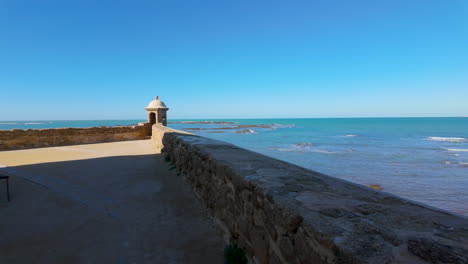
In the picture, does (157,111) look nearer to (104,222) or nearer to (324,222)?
(104,222)

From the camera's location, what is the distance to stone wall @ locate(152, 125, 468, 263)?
3.58ft

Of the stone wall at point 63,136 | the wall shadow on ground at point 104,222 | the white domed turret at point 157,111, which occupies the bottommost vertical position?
the wall shadow on ground at point 104,222

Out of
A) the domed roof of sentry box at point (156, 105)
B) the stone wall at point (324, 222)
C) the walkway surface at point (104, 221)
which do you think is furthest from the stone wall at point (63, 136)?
the stone wall at point (324, 222)

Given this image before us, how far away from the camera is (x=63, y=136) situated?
13.3 m

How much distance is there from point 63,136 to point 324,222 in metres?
15.6

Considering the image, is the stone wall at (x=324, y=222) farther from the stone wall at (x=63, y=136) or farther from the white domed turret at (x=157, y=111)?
the white domed turret at (x=157, y=111)

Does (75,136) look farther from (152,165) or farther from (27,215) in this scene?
(27,215)

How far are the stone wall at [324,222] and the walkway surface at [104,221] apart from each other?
2.30 feet

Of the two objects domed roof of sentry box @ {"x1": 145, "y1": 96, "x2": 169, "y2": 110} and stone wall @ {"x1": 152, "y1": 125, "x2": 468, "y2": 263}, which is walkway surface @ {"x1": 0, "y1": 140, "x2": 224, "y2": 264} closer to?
stone wall @ {"x1": 152, "y1": 125, "x2": 468, "y2": 263}

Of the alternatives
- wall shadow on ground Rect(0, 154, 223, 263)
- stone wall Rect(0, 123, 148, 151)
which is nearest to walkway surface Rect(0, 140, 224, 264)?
wall shadow on ground Rect(0, 154, 223, 263)

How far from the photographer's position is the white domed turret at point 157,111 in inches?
637

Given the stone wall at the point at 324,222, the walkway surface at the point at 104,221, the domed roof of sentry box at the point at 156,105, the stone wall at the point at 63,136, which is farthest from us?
the domed roof of sentry box at the point at 156,105

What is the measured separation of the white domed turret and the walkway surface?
34.3 feet

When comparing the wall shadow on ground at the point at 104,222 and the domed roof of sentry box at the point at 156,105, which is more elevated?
the domed roof of sentry box at the point at 156,105
